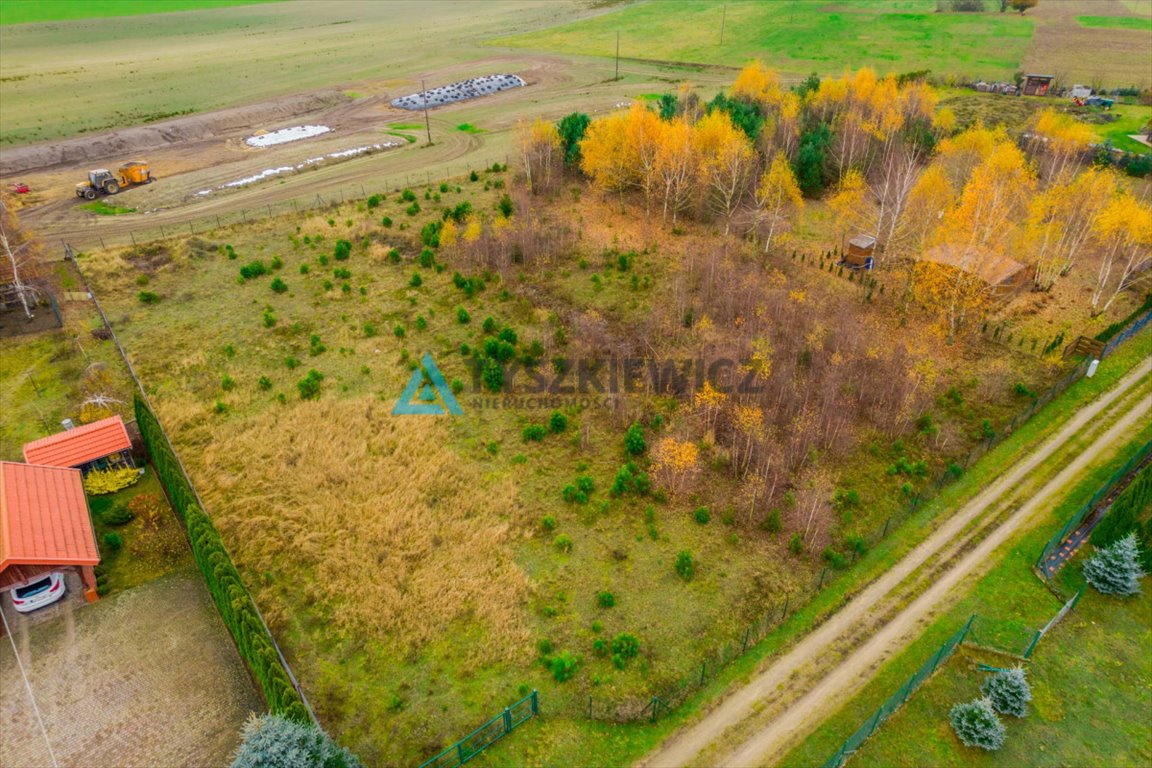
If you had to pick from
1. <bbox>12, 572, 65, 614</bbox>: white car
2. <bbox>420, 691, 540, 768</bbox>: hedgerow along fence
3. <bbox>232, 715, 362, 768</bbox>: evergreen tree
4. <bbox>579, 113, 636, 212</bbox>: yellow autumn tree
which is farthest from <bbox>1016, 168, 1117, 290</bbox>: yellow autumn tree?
<bbox>12, 572, 65, 614</bbox>: white car

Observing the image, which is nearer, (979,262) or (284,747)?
(284,747)

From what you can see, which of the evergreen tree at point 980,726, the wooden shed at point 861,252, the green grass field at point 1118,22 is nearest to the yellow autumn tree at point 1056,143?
the wooden shed at point 861,252

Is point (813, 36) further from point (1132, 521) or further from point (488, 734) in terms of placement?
point (488, 734)

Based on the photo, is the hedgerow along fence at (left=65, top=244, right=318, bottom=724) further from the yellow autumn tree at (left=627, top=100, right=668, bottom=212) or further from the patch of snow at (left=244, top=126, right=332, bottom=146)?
the patch of snow at (left=244, top=126, right=332, bottom=146)

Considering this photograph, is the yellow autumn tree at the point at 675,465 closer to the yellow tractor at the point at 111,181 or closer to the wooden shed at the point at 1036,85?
the yellow tractor at the point at 111,181

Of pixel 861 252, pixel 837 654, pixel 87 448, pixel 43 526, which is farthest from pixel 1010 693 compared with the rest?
pixel 87 448

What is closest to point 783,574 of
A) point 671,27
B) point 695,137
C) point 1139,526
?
point 1139,526
